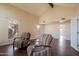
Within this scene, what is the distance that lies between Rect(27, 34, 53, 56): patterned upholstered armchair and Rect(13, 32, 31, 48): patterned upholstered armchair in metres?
0.11

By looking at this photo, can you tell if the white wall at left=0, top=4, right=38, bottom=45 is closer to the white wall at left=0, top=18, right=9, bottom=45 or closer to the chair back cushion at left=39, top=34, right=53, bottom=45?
the white wall at left=0, top=18, right=9, bottom=45

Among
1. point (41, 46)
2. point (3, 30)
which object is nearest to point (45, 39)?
point (41, 46)

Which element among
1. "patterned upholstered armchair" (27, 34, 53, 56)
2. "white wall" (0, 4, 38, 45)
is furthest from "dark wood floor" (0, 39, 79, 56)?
"white wall" (0, 4, 38, 45)

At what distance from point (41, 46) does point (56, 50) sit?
12.6 inches

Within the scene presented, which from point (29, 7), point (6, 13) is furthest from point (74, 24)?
point (6, 13)

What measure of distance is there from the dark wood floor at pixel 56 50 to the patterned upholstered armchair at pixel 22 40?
111 mm

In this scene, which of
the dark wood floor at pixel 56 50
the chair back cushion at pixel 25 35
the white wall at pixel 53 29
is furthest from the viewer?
the white wall at pixel 53 29

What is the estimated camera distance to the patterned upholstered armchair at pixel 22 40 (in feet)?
7.21

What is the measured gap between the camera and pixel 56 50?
87.0 inches

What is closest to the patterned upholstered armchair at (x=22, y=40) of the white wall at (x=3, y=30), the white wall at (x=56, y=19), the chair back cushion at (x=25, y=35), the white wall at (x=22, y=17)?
the chair back cushion at (x=25, y=35)

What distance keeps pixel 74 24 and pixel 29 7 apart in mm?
1070

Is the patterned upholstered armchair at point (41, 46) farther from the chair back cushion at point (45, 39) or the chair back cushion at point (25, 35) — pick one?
the chair back cushion at point (25, 35)

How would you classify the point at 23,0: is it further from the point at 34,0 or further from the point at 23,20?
the point at 23,20

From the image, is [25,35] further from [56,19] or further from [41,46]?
[56,19]
